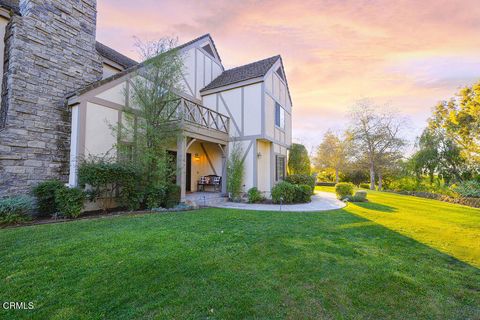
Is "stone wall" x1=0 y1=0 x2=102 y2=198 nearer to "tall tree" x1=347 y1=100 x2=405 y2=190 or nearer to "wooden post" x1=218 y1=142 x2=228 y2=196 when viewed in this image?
"wooden post" x1=218 y1=142 x2=228 y2=196

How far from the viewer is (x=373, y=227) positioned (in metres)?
5.86

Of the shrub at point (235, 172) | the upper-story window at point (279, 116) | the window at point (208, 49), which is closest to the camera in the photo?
the shrub at point (235, 172)

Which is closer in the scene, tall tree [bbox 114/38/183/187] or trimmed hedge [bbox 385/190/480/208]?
tall tree [bbox 114/38/183/187]

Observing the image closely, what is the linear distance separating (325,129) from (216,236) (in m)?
29.6

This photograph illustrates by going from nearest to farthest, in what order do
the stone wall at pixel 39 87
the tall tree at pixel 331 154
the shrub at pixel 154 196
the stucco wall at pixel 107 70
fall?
1. the stone wall at pixel 39 87
2. the shrub at pixel 154 196
3. the stucco wall at pixel 107 70
4. the tall tree at pixel 331 154

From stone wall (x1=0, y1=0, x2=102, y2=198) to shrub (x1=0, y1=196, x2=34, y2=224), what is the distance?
931 mm

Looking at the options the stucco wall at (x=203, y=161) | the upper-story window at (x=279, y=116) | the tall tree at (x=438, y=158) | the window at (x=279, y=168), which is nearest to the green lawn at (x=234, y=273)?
the stucco wall at (x=203, y=161)

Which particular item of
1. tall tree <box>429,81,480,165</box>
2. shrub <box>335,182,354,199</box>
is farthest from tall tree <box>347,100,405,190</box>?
shrub <box>335,182,354,199</box>

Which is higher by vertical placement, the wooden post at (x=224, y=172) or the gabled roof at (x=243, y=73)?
the gabled roof at (x=243, y=73)

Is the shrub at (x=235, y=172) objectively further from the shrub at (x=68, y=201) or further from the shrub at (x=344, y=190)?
the shrub at (x=68, y=201)

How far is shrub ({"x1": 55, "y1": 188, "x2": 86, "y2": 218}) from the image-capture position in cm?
624
